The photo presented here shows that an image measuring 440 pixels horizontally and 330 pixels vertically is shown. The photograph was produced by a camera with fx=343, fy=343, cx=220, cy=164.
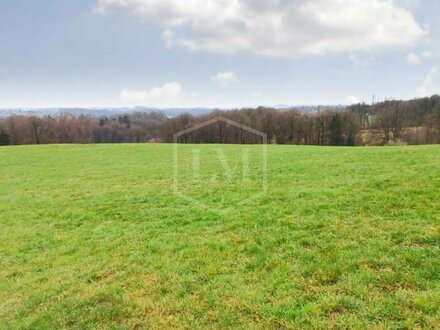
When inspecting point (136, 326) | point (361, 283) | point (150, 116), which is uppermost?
point (150, 116)

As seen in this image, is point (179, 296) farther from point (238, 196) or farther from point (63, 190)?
point (63, 190)

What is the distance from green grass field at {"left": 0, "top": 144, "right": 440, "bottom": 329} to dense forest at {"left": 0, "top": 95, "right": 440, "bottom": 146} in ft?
203

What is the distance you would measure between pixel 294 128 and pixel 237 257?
71032mm

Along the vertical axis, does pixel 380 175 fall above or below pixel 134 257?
above

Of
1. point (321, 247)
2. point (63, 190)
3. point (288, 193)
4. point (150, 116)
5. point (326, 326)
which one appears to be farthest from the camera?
point (150, 116)

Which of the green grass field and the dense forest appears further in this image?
the dense forest

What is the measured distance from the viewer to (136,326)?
5332mm

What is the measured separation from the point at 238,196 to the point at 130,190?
18.0 feet

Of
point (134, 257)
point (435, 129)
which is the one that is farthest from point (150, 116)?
point (134, 257)

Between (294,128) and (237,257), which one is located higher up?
(294,128)

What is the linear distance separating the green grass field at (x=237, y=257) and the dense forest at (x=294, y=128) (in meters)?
61.9

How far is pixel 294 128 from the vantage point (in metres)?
75.6

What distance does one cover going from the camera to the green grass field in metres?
5.30

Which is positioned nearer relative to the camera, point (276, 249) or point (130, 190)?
point (276, 249)
